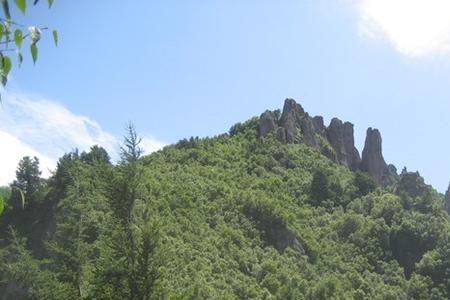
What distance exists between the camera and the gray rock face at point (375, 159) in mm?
106562

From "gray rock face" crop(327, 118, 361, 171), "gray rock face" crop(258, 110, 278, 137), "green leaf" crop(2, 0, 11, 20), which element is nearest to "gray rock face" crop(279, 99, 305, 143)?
"gray rock face" crop(258, 110, 278, 137)

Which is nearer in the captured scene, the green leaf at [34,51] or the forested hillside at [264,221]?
the green leaf at [34,51]

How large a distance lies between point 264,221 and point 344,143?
39158 mm

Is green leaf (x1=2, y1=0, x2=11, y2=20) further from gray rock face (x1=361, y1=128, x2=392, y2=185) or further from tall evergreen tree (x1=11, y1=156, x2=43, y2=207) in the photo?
gray rock face (x1=361, y1=128, x2=392, y2=185)

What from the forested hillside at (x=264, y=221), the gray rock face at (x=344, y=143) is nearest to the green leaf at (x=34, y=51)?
the forested hillside at (x=264, y=221)

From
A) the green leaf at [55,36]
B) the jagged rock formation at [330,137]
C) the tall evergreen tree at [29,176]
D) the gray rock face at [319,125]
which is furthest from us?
the gray rock face at [319,125]

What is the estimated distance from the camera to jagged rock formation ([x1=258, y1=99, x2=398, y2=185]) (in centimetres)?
10131

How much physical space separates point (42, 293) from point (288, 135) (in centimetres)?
7421

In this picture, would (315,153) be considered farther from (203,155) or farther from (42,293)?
(42,293)

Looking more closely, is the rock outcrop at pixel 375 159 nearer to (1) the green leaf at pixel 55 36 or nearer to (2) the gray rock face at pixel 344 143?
(2) the gray rock face at pixel 344 143

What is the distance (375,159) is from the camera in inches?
4225

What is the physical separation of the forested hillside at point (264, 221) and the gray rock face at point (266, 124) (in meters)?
0.23

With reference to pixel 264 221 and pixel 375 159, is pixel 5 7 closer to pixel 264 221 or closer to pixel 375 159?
pixel 264 221

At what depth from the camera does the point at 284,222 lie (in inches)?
2896
